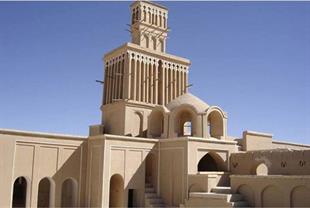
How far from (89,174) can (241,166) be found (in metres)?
11.2

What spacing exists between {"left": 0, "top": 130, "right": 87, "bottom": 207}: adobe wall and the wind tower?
605 centimetres

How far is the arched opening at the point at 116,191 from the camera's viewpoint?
26723 mm

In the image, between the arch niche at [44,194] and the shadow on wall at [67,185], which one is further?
the arch niche at [44,194]

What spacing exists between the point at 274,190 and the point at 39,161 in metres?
14.9

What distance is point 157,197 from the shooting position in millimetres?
27859

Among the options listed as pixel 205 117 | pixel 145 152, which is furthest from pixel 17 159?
pixel 205 117

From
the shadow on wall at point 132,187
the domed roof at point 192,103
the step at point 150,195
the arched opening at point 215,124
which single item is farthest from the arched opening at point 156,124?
the step at point 150,195

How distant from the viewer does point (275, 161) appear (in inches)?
1061

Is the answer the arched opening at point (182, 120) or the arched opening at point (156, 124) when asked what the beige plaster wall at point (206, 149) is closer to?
the arched opening at point (182, 120)

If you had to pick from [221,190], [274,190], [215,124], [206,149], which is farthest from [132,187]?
[274,190]

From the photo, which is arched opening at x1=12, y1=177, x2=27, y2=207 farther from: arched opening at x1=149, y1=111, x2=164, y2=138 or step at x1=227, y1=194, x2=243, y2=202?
step at x1=227, y1=194, x2=243, y2=202

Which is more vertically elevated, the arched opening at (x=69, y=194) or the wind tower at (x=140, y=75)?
the wind tower at (x=140, y=75)

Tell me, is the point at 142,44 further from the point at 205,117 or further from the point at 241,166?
the point at 241,166

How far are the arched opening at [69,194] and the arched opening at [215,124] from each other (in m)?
11.5
